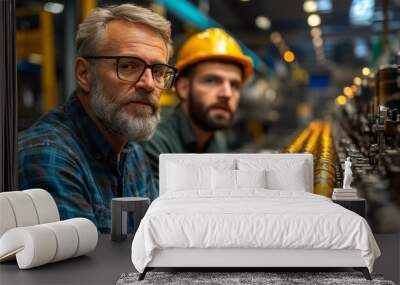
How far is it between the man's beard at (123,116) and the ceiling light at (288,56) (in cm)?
116

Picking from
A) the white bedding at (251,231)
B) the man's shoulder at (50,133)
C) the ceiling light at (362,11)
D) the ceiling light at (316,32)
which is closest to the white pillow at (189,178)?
the man's shoulder at (50,133)

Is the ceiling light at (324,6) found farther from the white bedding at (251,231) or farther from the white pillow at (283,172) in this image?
the white bedding at (251,231)

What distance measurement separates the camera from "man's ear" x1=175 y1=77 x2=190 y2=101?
4953 millimetres

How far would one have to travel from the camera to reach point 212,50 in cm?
496

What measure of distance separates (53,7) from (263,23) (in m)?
1.78

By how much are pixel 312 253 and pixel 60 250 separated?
5.21 ft

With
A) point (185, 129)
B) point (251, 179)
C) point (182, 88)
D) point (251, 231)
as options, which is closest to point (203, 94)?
point (182, 88)

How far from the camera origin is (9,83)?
16.1 ft

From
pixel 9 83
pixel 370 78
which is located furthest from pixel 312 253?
pixel 9 83

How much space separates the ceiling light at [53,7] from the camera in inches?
196

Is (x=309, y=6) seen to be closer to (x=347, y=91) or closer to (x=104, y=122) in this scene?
(x=347, y=91)

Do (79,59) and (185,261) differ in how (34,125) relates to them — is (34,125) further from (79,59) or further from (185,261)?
(185,261)

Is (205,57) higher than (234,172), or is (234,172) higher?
(205,57)

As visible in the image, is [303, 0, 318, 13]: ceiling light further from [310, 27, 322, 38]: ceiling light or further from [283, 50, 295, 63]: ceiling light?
[283, 50, 295, 63]: ceiling light
